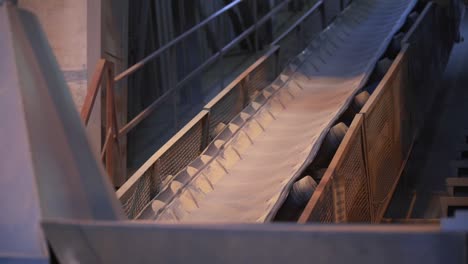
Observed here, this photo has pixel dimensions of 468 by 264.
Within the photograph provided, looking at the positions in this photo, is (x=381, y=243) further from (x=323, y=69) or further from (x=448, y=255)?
(x=323, y=69)

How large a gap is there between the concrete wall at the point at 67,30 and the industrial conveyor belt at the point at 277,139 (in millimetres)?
1402

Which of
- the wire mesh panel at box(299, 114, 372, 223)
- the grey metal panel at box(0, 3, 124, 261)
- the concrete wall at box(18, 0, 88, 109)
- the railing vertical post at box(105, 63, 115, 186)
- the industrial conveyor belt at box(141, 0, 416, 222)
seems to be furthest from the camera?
the concrete wall at box(18, 0, 88, 109)

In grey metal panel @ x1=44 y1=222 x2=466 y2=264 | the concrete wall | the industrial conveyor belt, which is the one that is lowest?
the industrial conveyor belt

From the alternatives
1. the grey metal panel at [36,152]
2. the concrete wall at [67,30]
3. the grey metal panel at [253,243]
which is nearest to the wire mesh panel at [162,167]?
the concrete wall at [67,30]

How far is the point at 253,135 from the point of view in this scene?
5.47 metres

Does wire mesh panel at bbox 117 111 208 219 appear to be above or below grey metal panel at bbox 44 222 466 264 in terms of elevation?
below

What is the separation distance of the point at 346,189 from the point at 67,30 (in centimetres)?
291

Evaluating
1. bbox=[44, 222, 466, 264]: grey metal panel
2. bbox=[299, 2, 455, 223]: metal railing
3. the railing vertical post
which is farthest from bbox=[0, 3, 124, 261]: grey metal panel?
the railing vertical post

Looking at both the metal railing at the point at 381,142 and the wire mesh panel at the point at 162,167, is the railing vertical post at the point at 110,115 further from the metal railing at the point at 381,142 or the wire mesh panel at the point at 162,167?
the metal railing at the point at 381,142

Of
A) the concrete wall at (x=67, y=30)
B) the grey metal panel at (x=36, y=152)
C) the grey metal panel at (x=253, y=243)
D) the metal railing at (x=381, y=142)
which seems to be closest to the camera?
the grey metal panel at (x=253, y=243)

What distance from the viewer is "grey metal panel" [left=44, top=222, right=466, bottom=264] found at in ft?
3.28

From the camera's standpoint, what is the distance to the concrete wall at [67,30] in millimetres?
5762

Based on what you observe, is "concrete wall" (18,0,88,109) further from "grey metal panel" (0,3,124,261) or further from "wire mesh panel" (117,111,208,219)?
"grey metal panel" (0,3,124,261)

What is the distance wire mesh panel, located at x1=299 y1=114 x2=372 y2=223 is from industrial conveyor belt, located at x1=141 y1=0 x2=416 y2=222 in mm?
391
